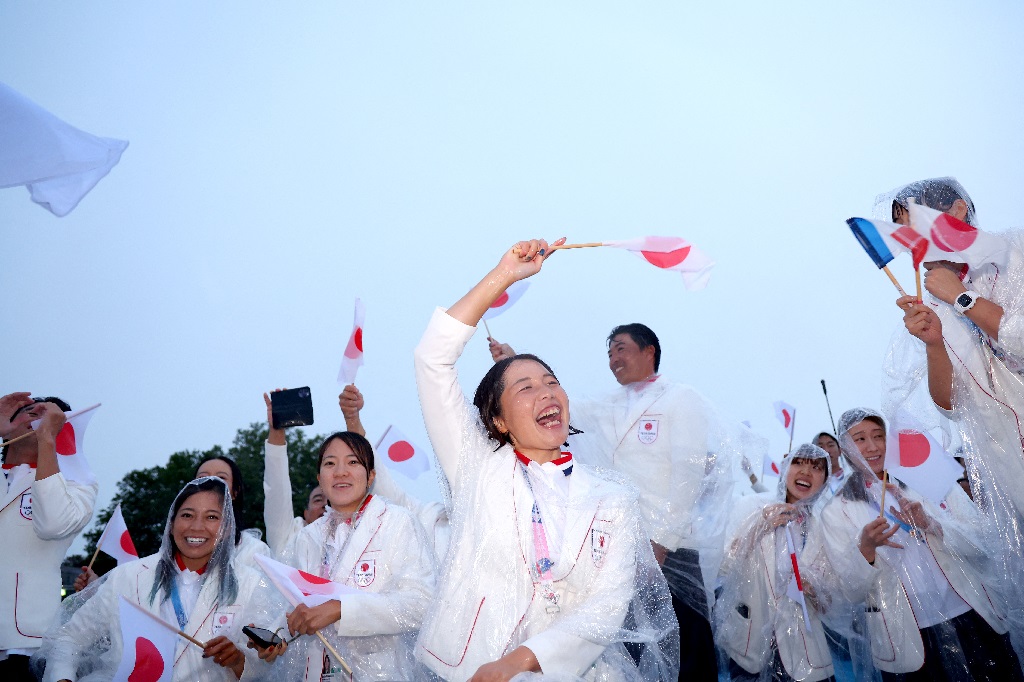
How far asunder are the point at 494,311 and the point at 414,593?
5.99ft

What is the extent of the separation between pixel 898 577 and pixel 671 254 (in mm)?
2370

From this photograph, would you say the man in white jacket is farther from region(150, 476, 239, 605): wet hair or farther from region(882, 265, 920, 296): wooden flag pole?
region(882, 265, 920, 296): wooden flag pole

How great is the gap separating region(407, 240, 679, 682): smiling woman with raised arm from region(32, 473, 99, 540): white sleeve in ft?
7.89

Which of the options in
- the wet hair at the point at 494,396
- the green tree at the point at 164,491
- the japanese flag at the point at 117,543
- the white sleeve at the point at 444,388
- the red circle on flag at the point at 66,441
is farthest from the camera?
the green tree at the point at 164,491

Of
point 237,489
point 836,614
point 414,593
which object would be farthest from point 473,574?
point 836,614

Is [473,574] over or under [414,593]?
over

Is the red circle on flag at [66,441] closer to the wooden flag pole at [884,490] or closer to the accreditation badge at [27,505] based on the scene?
the accreditation badge at [27,505]

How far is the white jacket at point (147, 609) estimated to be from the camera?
3.74m

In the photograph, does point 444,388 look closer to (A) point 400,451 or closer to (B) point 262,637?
(B) point 262,637

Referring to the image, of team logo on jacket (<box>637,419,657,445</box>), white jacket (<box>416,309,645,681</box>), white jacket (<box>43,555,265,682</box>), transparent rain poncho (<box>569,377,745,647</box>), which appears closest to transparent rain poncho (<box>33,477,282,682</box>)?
white jacket (<box>43,555,265,682</box>)

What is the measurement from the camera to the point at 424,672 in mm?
2830

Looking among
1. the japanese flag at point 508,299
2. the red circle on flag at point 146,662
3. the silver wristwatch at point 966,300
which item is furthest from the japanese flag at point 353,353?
the silver wristwatch at point 966,300

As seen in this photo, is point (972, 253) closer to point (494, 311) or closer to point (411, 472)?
point (494, 311)

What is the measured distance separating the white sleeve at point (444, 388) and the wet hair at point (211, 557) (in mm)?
1848
